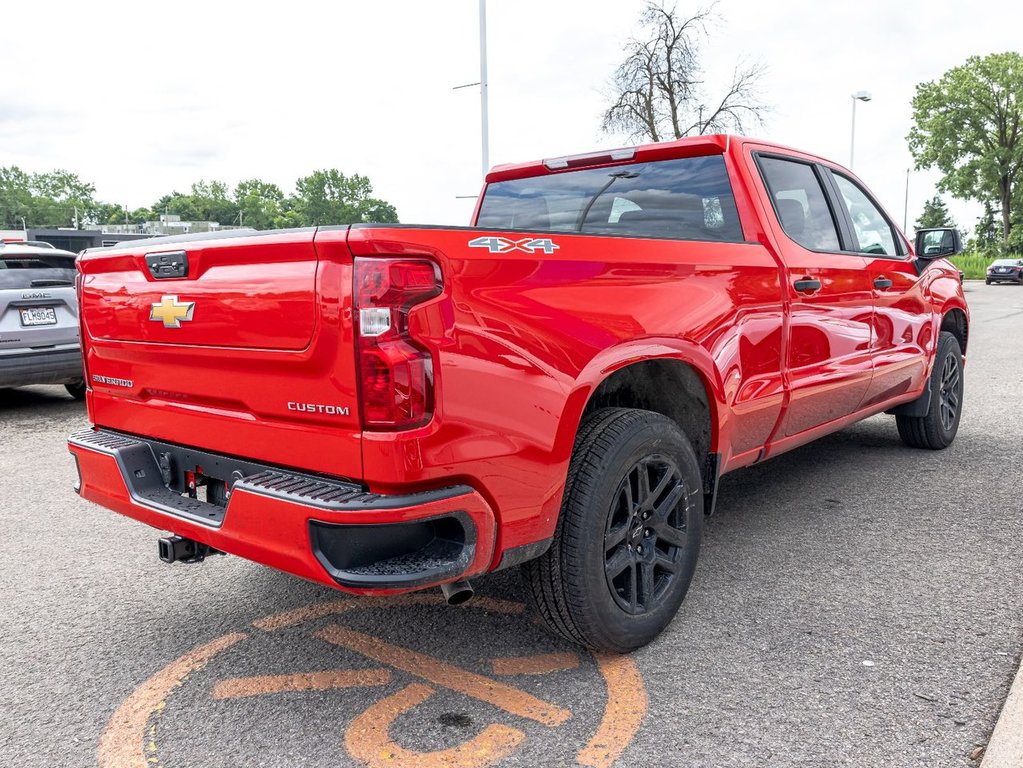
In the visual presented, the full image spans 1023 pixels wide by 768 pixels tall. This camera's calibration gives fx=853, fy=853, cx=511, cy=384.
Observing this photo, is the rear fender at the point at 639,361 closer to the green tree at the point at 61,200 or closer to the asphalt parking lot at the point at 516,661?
the asphalt parking lot at the point at 516,661

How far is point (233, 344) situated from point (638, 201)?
2.19m

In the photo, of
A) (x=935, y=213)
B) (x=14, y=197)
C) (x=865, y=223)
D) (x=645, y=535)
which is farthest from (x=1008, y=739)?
(x=14, y=197)

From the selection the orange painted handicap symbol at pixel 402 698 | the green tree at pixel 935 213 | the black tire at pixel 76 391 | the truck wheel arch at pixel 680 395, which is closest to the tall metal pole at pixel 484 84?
the black tire at pixel 76 391

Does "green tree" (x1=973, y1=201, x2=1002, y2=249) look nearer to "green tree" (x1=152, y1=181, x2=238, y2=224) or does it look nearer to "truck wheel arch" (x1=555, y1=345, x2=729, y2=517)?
"truck wheel arch" (x1=555, y1=345, x2=729, y2=517)

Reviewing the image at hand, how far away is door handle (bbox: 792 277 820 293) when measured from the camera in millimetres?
3754

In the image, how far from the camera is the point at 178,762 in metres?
2.36

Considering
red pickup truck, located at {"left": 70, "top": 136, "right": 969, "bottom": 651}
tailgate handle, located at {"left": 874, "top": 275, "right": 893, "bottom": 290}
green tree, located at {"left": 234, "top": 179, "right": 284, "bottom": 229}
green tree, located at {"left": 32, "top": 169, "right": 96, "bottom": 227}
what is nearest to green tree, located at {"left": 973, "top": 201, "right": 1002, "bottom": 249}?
tailgate handle, located at {"left": 874, "top": 275, "right": 893, "bottom": 290}

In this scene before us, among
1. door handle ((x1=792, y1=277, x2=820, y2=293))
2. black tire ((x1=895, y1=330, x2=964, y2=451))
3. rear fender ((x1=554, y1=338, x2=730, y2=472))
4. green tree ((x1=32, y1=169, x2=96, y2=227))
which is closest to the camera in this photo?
rear fender ((x1=554, y1=338, x2=730, y2=472))

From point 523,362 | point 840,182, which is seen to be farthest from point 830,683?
point 840,182

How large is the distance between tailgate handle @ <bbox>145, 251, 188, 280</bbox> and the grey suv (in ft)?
17.2

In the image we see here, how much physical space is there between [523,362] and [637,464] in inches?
26.4

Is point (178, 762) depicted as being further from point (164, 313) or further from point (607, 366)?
point (607, 366)

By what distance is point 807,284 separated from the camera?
3.82m

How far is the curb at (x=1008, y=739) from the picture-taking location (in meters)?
2.26
